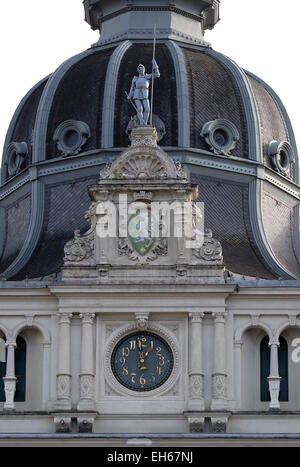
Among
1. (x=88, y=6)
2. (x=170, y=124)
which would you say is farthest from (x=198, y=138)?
(x=88, y=6)

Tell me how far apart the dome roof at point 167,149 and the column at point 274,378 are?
3.61m

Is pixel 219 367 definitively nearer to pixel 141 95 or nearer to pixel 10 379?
pixel 10 379

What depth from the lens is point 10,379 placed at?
51156mm

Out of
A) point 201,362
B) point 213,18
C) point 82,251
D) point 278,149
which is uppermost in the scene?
point 213,18

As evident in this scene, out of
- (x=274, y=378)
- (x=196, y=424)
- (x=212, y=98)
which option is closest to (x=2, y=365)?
(x=196, y=424)

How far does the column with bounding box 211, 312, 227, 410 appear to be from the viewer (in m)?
50.3

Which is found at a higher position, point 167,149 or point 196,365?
point 167,149

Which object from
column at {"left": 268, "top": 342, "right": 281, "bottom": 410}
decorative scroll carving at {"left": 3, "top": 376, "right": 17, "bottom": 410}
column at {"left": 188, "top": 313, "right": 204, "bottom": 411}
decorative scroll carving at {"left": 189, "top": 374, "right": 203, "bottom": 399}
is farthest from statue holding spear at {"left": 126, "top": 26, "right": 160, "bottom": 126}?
decorative scroll carving at {"left": 3, "top": 376, "right": 17, "bottom": 410}

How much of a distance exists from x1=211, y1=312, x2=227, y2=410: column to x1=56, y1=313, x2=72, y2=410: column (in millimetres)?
3934

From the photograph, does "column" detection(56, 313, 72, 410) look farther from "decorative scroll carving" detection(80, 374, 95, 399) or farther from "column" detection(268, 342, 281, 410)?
"column" detection(268, 342, 281, 410)

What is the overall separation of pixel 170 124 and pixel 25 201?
200 inches

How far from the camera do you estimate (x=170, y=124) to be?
2239 inches

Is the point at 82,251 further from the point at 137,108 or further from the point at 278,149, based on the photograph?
the point at 278,149

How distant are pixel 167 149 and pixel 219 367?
8.29 metres
